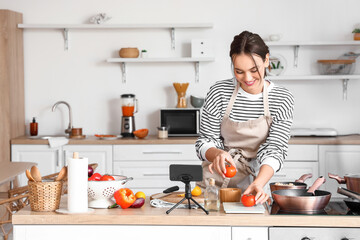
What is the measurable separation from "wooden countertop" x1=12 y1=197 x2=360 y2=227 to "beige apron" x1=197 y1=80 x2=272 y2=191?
21.9 inches

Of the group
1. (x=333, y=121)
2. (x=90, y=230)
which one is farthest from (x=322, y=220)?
(x=333, y=121)

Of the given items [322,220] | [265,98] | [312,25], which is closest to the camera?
[322,220]

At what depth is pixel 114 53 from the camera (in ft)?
17.6

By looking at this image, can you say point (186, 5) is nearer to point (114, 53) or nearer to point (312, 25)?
point (114, 53)

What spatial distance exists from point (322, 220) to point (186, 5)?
368 cm

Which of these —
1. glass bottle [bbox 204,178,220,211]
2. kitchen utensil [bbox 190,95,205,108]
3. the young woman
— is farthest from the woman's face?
kitchen utensil [bbox 190,95,205,108]

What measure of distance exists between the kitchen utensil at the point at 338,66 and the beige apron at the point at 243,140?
2667 millimetres

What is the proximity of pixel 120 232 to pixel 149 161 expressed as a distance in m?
2.73

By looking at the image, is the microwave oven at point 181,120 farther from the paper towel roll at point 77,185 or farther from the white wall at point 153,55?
the paper towel roll at point 77,185

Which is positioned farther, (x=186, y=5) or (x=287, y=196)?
(x=186, y=5)

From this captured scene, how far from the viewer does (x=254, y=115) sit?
2570mm

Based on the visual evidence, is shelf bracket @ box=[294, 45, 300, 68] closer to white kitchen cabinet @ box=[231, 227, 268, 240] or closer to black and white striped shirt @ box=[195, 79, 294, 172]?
black and white striped shirt @ box=[195, 79, 294, 172]

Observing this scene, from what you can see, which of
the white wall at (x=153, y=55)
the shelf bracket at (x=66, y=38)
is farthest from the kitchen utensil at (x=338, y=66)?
the shelf bracket at (x=66, y=38)

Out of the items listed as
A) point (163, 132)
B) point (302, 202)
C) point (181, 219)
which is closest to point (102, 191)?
point (181, 219)
